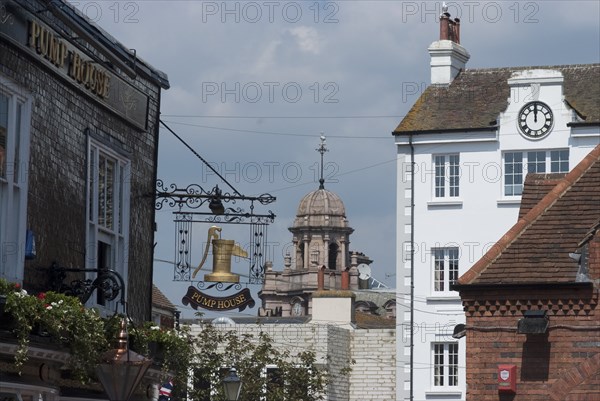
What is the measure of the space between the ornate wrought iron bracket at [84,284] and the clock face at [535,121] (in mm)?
27355

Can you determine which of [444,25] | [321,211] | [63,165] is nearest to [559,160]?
[444,25]

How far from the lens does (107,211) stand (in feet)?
71.2

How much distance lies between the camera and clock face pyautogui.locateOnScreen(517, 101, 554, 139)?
149ft

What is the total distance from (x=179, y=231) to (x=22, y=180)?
17.8 ft

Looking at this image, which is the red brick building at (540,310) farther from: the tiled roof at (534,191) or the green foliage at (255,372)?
the green foliage at (255,372)

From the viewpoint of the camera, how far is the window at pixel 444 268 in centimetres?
4575

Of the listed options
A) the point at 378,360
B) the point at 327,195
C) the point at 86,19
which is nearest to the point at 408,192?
the point at 378,360

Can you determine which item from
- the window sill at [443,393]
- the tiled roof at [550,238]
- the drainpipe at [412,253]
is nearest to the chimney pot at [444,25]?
the drainpipe at [412,253]

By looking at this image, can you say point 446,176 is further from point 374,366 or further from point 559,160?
point 374,366

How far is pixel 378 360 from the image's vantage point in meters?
51.2

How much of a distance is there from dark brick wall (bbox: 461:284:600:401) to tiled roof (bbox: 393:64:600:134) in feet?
81.7

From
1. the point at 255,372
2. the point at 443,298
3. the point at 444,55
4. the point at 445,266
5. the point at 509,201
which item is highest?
the point at 444,55

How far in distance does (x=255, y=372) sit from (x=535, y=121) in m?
11.3

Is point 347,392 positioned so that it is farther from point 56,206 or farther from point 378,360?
point 56,206
